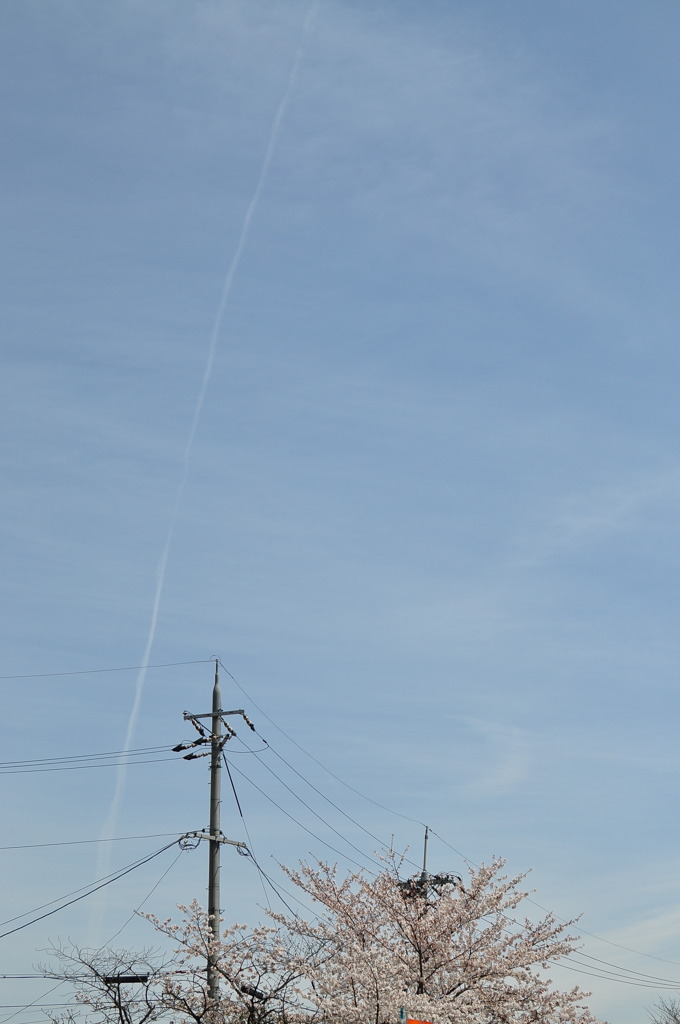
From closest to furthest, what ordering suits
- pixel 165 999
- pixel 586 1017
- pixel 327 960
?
pixel 165 999
pixel 327 960
pixel 586 1017

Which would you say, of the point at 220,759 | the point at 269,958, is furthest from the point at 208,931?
the point at 220,759

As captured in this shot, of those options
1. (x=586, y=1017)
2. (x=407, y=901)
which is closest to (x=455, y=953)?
(x=407, y=901)

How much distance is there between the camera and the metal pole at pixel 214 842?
29031 mm

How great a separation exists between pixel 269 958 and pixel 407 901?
16.0 feet

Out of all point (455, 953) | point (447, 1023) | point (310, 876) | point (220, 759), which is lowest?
point (447, 1023)

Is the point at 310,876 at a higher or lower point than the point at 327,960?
higher

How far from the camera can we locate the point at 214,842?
30031mm

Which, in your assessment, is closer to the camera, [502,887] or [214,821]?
[214,821]

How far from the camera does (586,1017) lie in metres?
32.7

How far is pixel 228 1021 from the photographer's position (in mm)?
28594

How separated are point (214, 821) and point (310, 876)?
5.18 m

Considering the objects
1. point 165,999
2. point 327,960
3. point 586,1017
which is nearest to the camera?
point 165,999

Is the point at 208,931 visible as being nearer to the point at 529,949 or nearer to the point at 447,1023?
the point at 447,1023

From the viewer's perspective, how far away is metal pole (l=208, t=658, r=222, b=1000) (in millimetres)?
29031
